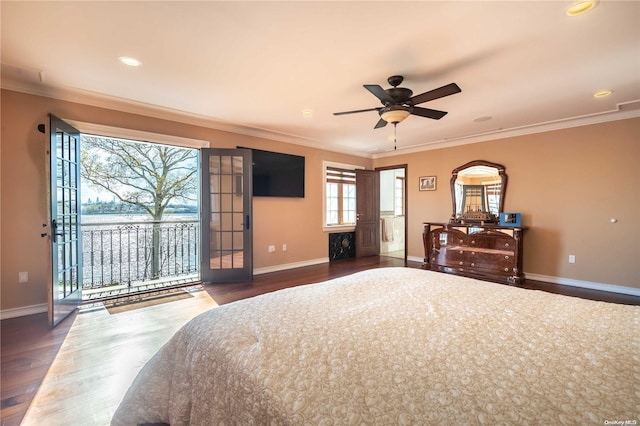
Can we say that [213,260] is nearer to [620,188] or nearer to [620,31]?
[620,31]

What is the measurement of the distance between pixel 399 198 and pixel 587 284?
14.8 ft

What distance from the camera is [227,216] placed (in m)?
4.40

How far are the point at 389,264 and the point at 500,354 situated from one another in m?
4.71

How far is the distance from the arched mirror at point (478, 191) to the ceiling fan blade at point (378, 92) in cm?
325

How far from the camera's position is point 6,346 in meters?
2.33

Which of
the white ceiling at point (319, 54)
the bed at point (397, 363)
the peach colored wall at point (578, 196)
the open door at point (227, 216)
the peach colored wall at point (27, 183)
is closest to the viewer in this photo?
the bed at point (397, 363)

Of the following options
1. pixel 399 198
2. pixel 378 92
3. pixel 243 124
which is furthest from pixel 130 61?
pixel 399 198

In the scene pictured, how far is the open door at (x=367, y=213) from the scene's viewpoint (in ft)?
20.5

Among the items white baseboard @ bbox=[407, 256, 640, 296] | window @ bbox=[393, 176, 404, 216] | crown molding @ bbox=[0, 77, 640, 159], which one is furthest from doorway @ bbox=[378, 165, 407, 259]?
white baseboard @ bbox=[407, 256, 640, 296]

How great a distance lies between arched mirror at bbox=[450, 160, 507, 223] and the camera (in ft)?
15.8

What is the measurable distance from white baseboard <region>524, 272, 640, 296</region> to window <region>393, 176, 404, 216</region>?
3733 mm

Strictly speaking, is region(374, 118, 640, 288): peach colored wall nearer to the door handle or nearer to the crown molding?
the crown molding

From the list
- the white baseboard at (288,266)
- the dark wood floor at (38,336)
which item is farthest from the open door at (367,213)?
the dark wood floor at (38,336)

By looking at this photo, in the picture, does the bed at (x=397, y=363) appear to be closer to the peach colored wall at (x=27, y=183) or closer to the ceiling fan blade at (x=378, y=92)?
the ceiling fan blade at (x=378, y=92)
